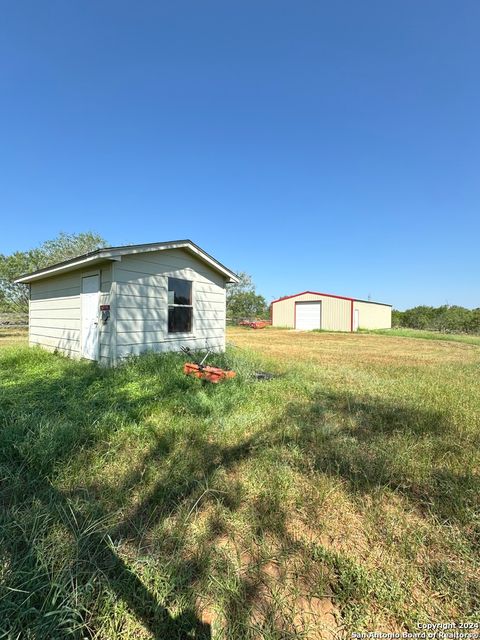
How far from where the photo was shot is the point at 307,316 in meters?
26.5

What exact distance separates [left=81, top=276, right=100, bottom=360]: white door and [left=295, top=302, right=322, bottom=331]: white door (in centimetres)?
2148

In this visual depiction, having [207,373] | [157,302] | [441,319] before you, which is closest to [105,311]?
[157,302]

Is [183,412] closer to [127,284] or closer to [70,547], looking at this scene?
[70,547]

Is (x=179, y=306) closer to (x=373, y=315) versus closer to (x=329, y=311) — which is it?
(x=329, y=311)

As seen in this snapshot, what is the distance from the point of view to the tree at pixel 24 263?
20.0m

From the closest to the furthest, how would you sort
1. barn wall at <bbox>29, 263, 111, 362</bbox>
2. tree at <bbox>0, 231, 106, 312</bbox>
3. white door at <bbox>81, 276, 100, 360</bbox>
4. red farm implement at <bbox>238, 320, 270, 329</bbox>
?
barn wall at <bbox>29, 263, 111, 362</bbox>
white door at <bbox>81, 276, 100, 360</bbox>
tree at <bbox>0, 231, 106, 312</bbox>
red farm implement at <bbox>238, 320, 270, 329</bbox>

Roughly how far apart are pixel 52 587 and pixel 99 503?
2.13 feet

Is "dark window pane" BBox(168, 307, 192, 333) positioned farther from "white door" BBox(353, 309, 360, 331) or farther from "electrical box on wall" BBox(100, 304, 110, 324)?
"white door" BBox(353, 309, 360, 331)

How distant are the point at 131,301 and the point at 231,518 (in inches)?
209

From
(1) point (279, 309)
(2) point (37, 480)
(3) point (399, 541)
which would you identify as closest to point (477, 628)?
(3) point (399, 541)

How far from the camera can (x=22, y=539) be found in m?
1.79

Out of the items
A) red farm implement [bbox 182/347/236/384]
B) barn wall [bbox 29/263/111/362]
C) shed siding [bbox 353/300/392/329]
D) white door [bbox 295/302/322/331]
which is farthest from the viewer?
shed siding [bbox 353/300/392/329]

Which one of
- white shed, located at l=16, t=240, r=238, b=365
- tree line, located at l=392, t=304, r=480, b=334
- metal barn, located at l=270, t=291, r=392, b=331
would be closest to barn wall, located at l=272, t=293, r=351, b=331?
metal barn, located at l=270, t=291, r=392, b=331

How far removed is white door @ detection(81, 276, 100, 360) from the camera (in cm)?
665
